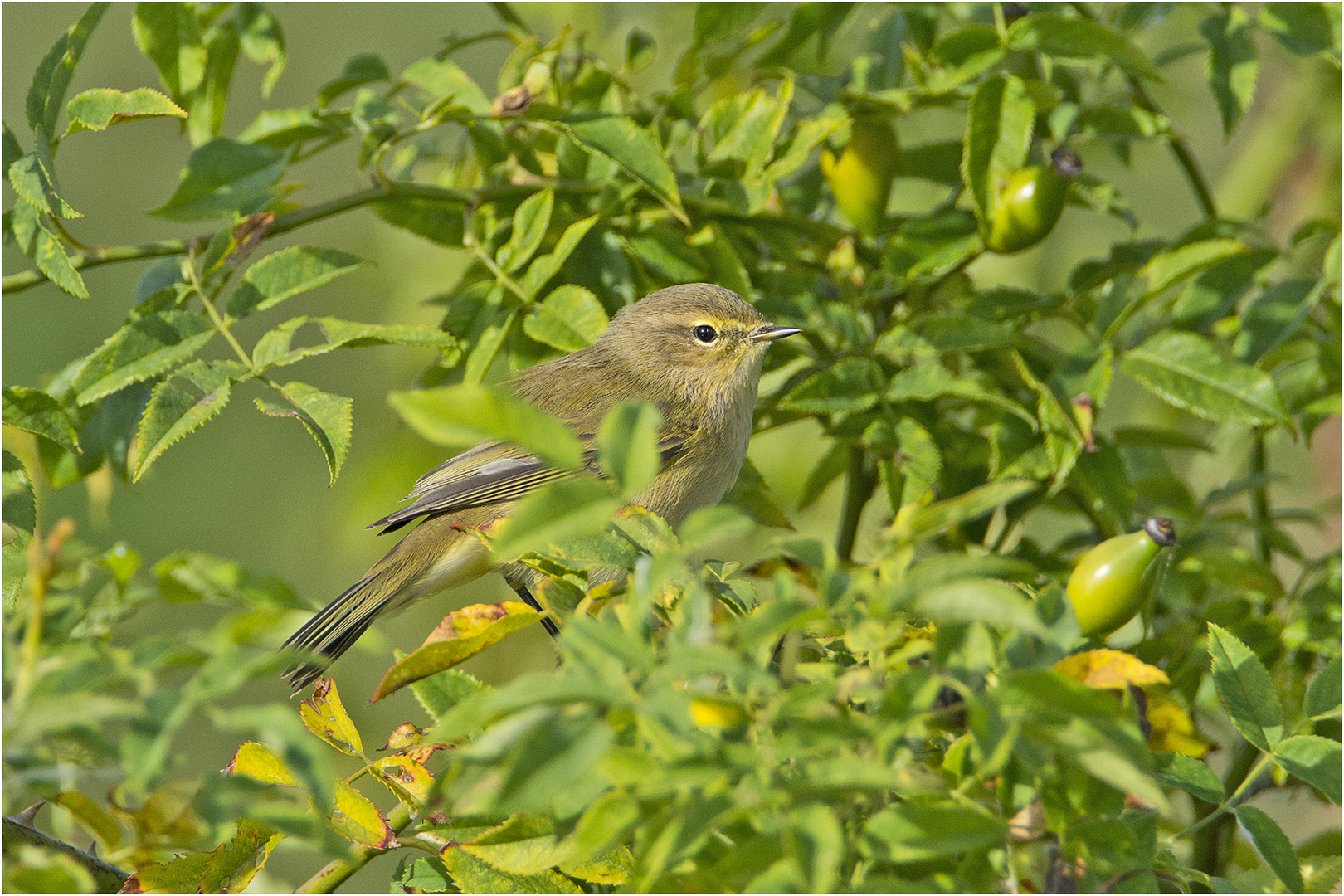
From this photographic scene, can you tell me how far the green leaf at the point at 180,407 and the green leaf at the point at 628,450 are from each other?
1.08 m

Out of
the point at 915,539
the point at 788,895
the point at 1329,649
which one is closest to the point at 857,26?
the point at 1329,649

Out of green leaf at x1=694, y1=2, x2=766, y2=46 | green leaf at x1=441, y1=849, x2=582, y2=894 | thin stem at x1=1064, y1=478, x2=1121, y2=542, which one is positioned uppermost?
green leaf at x1=694, y1=2, x2=766, y2=46

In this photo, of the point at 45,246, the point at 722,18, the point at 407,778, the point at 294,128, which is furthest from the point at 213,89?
the point at 407,778

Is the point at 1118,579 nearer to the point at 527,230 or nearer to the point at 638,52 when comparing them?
the point at 527,230

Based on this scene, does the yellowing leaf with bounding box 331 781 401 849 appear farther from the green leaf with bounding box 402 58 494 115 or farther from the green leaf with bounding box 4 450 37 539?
the green leaf with bounding box 402 58 494 115

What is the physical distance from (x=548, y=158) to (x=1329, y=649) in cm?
194

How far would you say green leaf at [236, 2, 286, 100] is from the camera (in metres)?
2.60

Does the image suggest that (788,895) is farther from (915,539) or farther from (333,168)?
(333,168)

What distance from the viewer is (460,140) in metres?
2.88

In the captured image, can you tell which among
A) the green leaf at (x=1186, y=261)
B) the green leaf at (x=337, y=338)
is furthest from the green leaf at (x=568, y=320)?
the green leaf at (x=1186, y=261)

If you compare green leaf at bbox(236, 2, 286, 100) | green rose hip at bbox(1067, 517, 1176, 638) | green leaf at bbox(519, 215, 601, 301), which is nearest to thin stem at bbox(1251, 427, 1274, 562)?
green rose hip at bbox(1067, 517, 1176, 638)

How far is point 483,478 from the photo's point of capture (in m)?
2.75

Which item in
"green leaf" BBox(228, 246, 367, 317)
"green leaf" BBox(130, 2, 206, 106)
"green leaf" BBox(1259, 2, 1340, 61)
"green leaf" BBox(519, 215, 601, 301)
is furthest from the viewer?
"green leaf" BBox(1259, 2, 1340, 61)

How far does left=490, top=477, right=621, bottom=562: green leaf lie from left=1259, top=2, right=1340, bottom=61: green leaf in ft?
7.62
